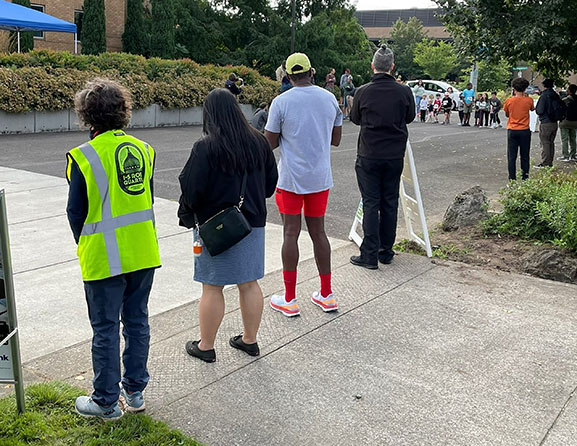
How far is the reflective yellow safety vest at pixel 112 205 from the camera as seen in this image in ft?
10.0

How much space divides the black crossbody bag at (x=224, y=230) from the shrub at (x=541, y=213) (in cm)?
380

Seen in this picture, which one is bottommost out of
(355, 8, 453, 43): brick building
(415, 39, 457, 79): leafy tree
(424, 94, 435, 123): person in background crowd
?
(424, 94, 435, 123): person in background crowd

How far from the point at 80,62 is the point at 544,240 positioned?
49.5 feet

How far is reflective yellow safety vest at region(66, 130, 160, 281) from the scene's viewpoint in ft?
10.0

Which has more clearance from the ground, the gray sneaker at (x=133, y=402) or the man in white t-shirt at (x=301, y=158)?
the man in white t-shirt at (x=301, y=158)

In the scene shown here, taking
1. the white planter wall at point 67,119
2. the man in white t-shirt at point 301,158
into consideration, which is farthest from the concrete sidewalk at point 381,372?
the white planter wall at point 67,119

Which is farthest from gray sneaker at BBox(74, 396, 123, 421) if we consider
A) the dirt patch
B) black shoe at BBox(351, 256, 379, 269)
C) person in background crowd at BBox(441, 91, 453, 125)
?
person in background crowd at BBox(441, 91, 453, 125)

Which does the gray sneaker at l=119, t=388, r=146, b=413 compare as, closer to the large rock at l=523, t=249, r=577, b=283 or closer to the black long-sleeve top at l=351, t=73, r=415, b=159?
the black long-sleeve top at l=351, t=73, r=415, b=159

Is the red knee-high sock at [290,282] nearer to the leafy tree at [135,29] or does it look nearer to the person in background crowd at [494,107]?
the person in background crowd at [494,107]

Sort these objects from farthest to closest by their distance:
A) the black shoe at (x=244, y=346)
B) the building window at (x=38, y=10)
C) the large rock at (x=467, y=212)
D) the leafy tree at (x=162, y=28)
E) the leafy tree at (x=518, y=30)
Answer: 1. the leafy tree at (x=162, y=28)
2. the building window at (x=38, y=10)
3. the leafy tree at (x=518, y=30)
4. the large rock at (x=467, y=212)
5. the black shoe at (x=244, y=346)

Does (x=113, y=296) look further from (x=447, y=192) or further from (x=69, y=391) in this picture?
(x=447, y=192)

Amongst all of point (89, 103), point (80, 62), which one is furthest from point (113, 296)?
point (80, 62)

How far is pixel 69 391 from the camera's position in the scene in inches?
138

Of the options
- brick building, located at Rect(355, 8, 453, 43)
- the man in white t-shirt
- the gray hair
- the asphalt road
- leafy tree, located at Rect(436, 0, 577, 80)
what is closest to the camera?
the man in white t-shirt
